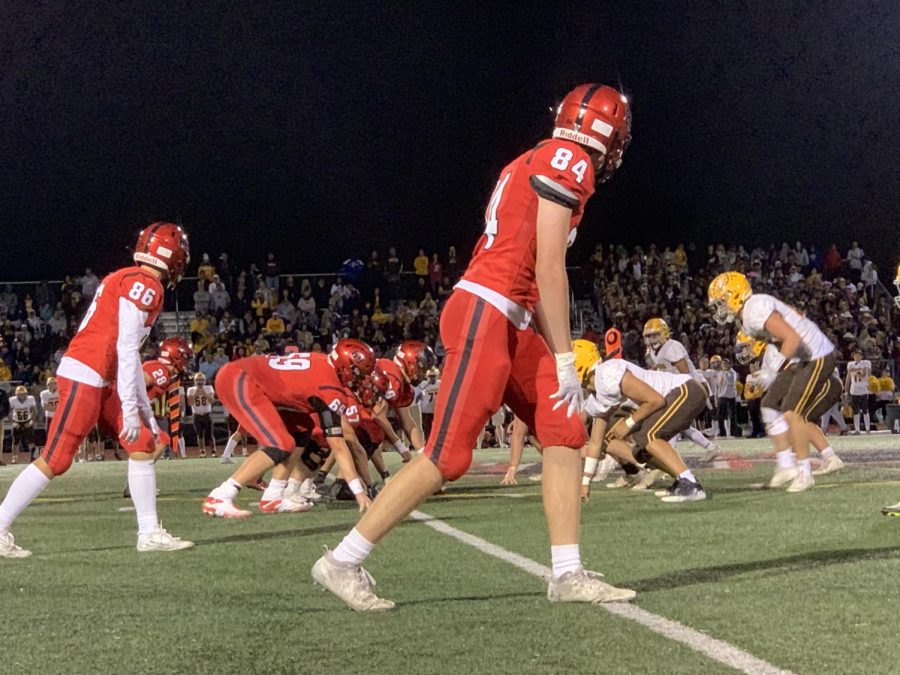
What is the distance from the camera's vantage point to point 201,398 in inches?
984

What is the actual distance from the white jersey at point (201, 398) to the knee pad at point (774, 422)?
52.4ft

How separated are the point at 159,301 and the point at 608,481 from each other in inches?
275

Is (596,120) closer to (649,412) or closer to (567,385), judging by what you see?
(567,385)

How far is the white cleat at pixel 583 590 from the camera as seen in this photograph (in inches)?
189

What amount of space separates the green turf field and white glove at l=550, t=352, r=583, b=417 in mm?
836

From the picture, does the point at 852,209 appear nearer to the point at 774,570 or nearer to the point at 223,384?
the point at 223,384

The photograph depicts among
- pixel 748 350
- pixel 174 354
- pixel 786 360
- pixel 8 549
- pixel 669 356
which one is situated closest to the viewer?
pixel 8 549

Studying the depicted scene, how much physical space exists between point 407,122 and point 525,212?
104ft

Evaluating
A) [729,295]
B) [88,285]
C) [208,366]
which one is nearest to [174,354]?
[729,295]

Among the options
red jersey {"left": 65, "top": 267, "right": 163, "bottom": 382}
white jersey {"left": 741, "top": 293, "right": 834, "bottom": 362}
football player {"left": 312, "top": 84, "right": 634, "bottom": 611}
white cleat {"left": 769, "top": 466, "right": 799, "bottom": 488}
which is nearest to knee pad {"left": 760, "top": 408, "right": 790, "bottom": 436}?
white cleat {"left": 769, "top": 466, "right": 799, "bottom": 488}

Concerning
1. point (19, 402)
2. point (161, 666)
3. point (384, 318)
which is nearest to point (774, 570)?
point (161, 666)

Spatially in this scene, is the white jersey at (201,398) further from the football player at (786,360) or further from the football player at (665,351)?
the football player at (786,360)

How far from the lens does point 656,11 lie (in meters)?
34.8

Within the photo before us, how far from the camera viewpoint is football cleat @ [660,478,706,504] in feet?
32.3
